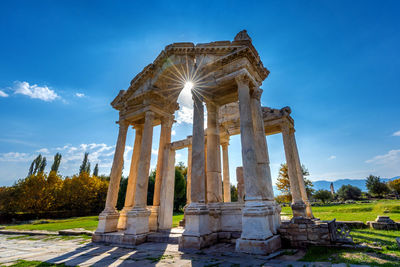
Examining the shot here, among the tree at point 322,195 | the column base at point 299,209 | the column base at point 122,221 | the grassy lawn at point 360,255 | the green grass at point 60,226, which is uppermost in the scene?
the tree at point 322,195

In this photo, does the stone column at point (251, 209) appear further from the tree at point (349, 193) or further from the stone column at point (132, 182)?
the tree at point (349, 193)

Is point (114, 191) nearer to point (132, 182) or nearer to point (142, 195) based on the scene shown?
point (132, 182)

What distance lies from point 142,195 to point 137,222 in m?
1.53

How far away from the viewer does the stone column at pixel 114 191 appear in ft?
37.8

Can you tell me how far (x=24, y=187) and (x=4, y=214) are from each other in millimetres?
5062

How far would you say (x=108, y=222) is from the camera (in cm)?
1156

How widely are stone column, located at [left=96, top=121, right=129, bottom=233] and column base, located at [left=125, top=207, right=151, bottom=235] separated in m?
2.05

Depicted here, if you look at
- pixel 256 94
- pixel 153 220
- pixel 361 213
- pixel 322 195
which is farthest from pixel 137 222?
pixel 322 195

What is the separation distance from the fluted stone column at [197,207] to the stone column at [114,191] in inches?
229

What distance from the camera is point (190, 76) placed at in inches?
448

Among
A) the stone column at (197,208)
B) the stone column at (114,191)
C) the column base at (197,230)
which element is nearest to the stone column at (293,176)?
the column base at (197,230)

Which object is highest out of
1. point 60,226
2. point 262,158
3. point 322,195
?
point 262,158

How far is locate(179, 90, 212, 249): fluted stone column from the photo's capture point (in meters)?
8.01

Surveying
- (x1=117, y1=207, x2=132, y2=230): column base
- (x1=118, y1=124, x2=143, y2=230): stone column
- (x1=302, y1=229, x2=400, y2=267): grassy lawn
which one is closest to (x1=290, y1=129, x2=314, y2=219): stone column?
(x1=302, y1=229, x2=400, y2=267): grassy lawn
